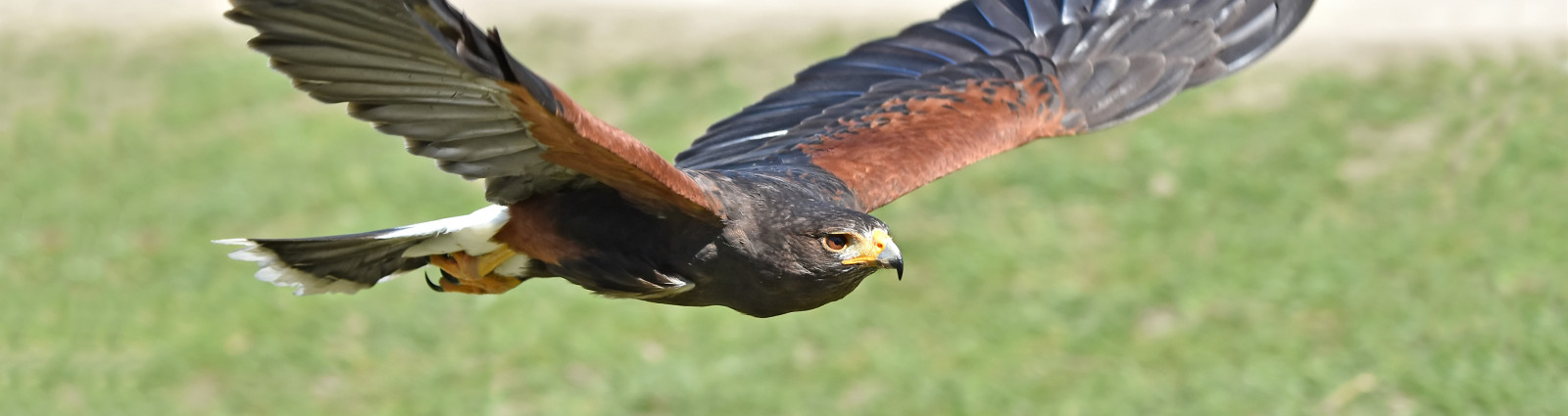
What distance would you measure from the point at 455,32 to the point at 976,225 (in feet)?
25.4

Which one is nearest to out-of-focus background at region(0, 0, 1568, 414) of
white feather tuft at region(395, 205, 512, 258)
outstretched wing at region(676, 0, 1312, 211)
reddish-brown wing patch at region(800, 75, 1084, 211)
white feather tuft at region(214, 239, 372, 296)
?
outstretched wing at region(676, 0, 1312, 211)

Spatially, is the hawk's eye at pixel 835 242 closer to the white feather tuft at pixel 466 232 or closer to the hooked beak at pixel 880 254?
the hooked beak at pixel 880 254

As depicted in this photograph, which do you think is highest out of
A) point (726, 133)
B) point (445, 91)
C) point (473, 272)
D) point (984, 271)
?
point (445, 91)

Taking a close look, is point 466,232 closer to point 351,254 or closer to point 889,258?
point 351,254

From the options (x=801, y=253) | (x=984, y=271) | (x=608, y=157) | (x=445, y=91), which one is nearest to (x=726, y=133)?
(x=801, y=253)

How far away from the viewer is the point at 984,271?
37.4 feet

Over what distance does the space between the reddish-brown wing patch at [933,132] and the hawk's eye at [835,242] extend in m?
1.00

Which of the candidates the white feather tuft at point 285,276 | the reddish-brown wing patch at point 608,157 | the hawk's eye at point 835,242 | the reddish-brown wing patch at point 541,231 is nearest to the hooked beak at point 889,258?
the hawk's eye at point 835,242

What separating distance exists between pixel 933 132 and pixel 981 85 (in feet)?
1.80

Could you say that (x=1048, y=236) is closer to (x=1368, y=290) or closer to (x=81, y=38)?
(x=1368, y=290)

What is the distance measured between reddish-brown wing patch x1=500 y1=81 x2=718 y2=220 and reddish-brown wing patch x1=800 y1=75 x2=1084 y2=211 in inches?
48.3

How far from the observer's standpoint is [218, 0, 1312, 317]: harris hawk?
4789mm

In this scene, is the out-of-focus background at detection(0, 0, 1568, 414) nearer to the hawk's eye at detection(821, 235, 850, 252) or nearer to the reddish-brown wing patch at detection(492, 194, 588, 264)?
the reddish-brown wing patch at detection(492, 194, 588, 264)

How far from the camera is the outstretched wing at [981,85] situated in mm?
6887
